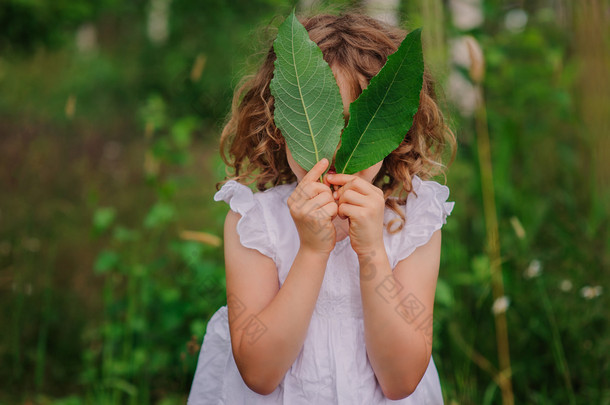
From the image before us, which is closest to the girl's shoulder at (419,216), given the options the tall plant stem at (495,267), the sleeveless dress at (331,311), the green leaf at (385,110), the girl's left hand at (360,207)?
the sleeveless dress at (331,311)

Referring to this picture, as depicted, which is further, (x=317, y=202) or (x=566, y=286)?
(x=566, y=286)

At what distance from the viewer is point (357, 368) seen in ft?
3.85

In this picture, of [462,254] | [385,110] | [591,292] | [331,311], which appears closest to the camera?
[385,110]

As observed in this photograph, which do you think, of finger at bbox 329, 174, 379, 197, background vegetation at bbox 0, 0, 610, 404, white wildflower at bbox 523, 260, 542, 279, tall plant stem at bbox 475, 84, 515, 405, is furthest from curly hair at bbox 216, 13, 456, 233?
white wildflower at bbox 523, 260, 542, 279

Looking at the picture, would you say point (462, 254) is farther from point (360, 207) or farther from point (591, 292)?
point (360, 207)

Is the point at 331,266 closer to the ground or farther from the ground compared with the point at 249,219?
closer to the ground

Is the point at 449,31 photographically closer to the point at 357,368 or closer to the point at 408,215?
the point at 408,215

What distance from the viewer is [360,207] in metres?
1.01

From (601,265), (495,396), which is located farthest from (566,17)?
(495,396)

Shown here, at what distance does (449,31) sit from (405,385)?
1.88 metres

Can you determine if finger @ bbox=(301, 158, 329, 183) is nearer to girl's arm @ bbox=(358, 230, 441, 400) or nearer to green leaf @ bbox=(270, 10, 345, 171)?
green leaf @ bbox=(270, 10, 345, 171)

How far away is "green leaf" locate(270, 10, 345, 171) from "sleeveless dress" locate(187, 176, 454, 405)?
0.88 feet

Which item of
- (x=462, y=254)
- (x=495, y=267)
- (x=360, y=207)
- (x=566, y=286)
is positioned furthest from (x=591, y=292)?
(x=360, y=207)

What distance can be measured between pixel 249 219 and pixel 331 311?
292 mm
